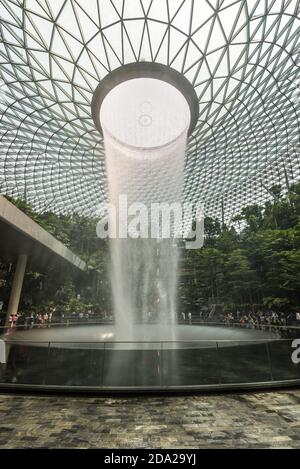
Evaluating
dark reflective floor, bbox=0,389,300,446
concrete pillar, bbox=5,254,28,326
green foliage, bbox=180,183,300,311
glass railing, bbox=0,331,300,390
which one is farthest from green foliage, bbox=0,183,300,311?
dark reflective floor, bbox=0,389,300,446

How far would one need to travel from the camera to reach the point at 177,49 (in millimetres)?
24297

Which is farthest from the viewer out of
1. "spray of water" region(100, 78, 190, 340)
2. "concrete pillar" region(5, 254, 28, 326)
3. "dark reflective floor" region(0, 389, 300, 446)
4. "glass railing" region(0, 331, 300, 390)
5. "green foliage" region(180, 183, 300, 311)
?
"green foliage" region(180, 183, 300, 311)

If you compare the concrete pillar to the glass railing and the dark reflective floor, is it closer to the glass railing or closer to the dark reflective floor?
the glass railing

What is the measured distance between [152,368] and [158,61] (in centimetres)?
2510

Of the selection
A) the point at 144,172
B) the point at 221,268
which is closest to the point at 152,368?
the point at 144,172

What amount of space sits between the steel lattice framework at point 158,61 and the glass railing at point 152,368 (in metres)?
23.7

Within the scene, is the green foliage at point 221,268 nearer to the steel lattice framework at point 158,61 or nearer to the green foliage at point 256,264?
the green foliage at point 256,264

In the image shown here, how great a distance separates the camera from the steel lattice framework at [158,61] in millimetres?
21922

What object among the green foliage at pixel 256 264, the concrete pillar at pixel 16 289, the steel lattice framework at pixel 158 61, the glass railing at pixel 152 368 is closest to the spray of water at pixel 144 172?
the steel lattice framework at pixel 158 61

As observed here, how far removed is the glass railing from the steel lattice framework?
77.8 feet

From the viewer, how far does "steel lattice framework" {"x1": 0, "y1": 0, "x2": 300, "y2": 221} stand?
21.9m

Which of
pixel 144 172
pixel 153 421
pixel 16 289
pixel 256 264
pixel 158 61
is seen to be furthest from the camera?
pixel 144 172

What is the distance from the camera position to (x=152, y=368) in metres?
10.6

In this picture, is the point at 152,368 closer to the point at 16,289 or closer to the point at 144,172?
the point at 16,289
